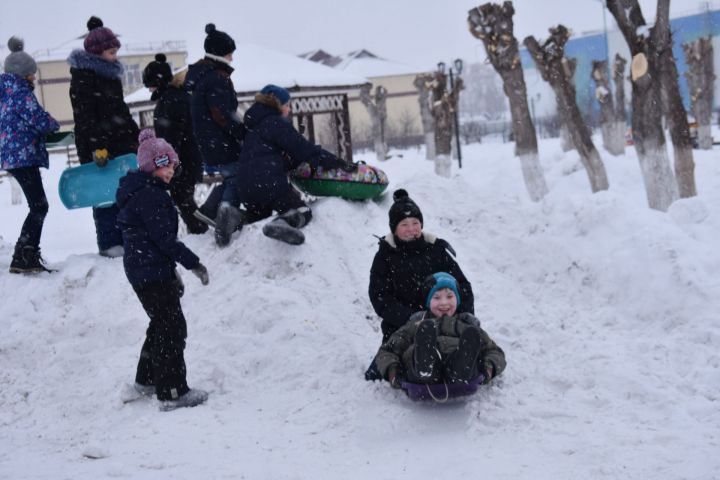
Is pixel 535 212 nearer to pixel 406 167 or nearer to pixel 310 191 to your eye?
pixel 310 191

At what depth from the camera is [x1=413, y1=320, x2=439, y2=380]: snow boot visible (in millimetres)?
4051

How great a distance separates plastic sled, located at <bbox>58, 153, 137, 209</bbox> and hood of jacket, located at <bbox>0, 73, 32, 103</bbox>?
802mm

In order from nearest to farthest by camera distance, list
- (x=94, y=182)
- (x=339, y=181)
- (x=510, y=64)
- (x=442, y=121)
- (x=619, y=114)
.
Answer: (x=94, y=182) → (x=339, y=181) → (x=510, y=64) → (x=442, y=121) → (x=619, y=114)

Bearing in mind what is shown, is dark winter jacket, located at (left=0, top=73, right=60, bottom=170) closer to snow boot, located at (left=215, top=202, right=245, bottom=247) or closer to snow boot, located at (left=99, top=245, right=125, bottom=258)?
snow boot, located at (left=99, top=245, right=125, bottom=258)

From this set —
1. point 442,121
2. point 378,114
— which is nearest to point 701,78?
point 442,121

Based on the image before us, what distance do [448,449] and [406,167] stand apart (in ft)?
72.3

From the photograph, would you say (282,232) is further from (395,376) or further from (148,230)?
(395,376)

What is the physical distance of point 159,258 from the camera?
463 centimetres

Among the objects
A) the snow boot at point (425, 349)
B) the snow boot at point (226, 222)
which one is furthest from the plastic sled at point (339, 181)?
the snow boot at point (425, 349)

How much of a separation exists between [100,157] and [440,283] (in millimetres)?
3543

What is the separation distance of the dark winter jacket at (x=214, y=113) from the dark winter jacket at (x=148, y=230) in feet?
6.62

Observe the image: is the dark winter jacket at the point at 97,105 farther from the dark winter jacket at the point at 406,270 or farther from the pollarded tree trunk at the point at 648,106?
the pollarded tree trunk at the point at 648,106

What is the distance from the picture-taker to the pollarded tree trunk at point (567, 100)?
46.9ft

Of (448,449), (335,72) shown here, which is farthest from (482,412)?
(335,72)
